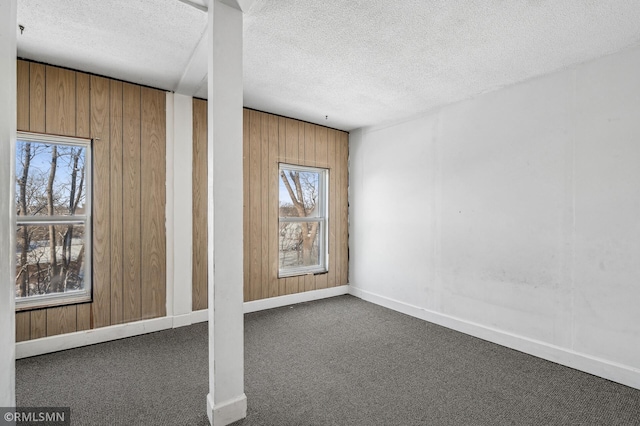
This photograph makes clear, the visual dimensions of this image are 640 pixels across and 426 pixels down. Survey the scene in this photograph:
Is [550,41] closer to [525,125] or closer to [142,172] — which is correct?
[525,125]

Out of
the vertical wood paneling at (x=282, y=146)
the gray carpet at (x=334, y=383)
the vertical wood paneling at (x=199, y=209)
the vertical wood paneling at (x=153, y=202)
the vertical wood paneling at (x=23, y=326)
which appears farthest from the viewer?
the vertical wood paneling at (x=282, y=146)

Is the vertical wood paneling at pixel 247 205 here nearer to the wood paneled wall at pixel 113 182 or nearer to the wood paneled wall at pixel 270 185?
the wood paneled wall at pixel 270 185

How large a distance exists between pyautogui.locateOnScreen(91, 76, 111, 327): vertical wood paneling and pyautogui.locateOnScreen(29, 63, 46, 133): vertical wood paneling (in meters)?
0.36

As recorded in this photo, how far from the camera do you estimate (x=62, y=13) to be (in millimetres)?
2098

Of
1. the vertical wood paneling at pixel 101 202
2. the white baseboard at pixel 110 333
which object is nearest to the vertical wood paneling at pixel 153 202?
the white baseboard at pixel 110 333

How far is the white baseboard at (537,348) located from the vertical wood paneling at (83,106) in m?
4.06

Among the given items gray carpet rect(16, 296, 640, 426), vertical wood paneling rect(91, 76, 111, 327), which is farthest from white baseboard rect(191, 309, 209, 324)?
vertical wood paneling rect(91, 76, 111, 327)

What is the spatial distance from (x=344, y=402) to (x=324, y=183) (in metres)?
3.22

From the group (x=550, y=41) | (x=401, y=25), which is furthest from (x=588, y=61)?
(x=401, y=25)

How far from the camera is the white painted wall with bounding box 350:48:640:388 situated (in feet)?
8.07

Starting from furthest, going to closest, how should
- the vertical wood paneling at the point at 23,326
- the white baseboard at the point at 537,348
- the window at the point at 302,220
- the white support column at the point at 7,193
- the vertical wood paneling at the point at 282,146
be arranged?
the window at the point at 302,220 < the vertical wood paneling at the point at 282,146 < the vertical wood paneling at the point at 23,326 < the white baseboard at the point at 537,348 < the white support column at the point at 7,193

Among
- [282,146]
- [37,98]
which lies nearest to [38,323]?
[37,98]

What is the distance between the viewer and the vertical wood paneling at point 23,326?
2693 mm

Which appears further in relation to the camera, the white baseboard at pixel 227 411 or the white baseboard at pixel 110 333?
the white baseboard at pixel 110 333
